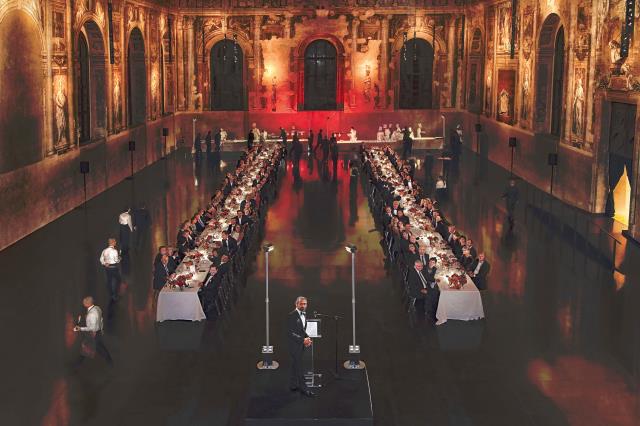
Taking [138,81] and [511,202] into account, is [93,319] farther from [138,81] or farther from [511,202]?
[138,81]

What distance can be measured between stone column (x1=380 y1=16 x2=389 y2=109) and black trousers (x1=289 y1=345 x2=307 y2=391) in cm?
3339

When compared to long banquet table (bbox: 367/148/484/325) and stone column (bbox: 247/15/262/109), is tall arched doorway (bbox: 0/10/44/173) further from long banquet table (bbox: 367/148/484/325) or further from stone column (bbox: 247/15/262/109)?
stone column (bbox: 247/15/262/109)

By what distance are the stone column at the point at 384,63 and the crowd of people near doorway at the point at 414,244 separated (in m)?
17.0

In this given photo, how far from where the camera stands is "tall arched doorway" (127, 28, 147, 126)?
116ft

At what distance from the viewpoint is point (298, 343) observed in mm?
11344

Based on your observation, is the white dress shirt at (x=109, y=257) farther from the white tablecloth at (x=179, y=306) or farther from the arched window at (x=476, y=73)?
the arched window at (x=476, y=73)

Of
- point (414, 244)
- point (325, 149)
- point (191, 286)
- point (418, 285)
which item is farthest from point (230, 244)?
point (325, 149)

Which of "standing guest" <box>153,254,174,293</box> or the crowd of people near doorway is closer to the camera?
"standing guest" <box>153,254,174,293</box>

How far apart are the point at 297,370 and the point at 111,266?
20.2ft

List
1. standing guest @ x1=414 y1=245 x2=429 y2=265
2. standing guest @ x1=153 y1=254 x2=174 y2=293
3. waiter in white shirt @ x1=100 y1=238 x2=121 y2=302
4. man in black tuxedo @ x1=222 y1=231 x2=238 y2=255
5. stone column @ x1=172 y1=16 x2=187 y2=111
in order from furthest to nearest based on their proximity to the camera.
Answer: stone column @ x1=172 y1=16 x2=187 y2=111, man in black tuxedo @ x1=222 y1=231 x2=238 y2=255, standing guest @ x1=414 y1=245 x2=429 y2=265, waiter in white shirt @ x1=100 y1=238 x2=121 y2=302, standing guest @ x1=153 y1=254 x2=174 y2=293

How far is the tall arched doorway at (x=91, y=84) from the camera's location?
2864cm

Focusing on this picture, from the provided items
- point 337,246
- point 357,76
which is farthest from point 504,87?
point 337,246

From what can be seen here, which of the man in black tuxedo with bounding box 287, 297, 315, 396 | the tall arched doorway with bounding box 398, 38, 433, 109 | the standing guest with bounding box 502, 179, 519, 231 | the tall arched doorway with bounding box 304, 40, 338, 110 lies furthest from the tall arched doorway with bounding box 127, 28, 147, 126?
the man in black tuxedo with bounding box 287, 297, 315, 396

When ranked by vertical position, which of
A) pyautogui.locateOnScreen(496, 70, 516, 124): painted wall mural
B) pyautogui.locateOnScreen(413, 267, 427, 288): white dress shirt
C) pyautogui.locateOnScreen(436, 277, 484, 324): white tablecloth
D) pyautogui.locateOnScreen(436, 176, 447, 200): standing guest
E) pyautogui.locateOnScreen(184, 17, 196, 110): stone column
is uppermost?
pyautogui.locateOnScreen(184, 17, 196, 110): stone column
